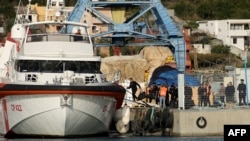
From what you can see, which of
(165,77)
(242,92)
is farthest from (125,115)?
(165,77)

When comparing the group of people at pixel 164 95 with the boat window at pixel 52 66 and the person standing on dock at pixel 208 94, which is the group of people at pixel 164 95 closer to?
the person standing on dock at pixel 208 94

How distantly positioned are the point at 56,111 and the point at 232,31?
7776 centimetres

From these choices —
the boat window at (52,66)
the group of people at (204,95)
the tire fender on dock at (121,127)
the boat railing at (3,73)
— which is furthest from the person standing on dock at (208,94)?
the boat railing at (3,73)

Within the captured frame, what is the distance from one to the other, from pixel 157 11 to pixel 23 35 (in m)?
22.4

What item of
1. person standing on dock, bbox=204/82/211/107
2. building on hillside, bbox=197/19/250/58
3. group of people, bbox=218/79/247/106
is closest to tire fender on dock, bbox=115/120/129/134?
person standing on dock, bbox=204/82/211/107

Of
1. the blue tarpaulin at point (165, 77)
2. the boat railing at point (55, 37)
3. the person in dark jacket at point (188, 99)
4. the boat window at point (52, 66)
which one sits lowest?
the person in dark jacket at point (188, 99)

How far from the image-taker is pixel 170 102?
1613 inches

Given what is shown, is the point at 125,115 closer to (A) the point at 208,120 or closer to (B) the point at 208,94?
(B) the point at 208,94

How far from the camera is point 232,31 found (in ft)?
365

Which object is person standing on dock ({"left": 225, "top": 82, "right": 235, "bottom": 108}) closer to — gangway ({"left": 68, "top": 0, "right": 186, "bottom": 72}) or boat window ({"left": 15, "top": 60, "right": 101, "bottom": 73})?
boat window ({"left": 15, "top": 60, "right": 101, "bottom": 73})

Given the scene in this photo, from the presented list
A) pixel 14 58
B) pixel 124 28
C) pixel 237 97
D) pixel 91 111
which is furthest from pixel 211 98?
pixel 124 28

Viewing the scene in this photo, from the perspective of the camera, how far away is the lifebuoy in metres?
37.5

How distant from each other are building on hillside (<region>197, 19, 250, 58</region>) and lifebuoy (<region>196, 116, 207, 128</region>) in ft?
240

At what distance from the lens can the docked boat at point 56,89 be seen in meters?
35.4
